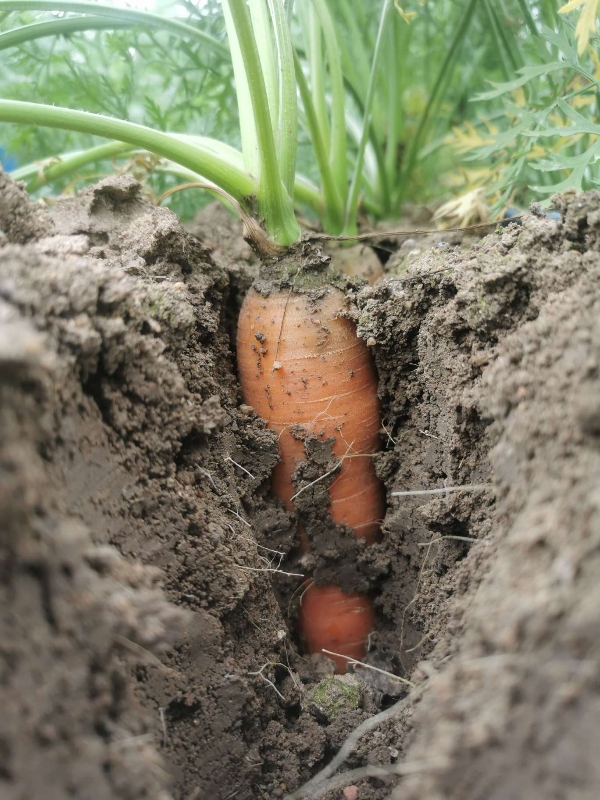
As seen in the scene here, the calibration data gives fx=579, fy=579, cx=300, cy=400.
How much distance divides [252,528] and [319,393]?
0.29 m

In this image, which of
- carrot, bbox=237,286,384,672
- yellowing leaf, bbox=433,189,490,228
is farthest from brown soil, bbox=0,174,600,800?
yellowing leaf, bbox=433,189,490,228

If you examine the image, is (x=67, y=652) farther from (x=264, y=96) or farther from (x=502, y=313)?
(x=264, y=96)

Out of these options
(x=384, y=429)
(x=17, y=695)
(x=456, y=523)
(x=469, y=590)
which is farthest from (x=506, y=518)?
(x=17, y=695)

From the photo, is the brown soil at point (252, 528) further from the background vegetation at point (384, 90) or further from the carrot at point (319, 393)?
the background vegetation at point (384, 90)

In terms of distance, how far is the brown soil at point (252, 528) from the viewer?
504 millimetres

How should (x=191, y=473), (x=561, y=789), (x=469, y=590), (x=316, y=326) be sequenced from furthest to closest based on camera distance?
1. (x=316, y=326)
2. (x=191, y=473)
3. (x=469, y=590)
4. (x=561, y=789)

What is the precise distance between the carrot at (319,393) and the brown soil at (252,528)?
39mm

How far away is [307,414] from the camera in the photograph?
3.72 ft

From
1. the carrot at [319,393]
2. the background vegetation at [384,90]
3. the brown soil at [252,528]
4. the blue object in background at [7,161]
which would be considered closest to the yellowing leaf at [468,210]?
the background vegetation at [384,90]

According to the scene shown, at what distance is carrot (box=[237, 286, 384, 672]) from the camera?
111cm

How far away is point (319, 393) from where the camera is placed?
1125 mm

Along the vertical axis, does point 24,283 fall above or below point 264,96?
below

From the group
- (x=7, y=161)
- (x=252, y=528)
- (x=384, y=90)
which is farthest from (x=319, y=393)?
(x=7, y=161)

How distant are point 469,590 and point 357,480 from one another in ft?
1.38
